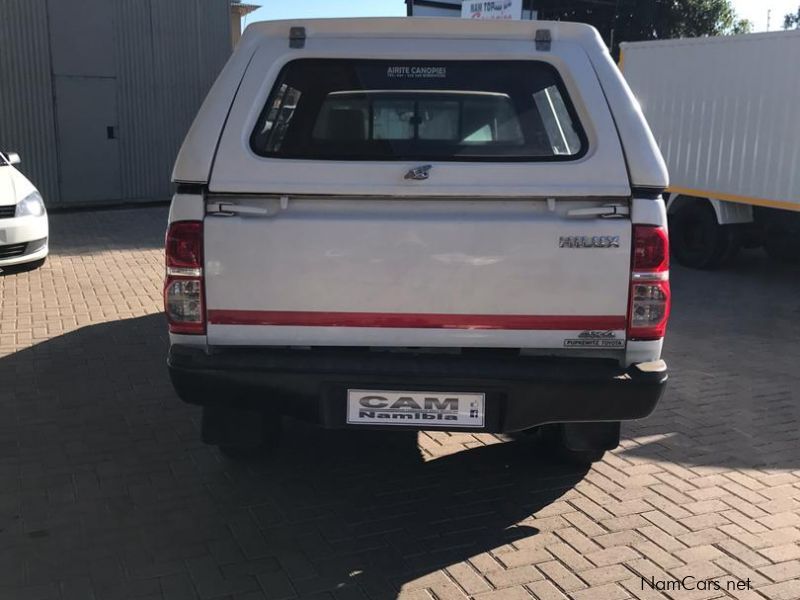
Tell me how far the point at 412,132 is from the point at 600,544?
194 cm

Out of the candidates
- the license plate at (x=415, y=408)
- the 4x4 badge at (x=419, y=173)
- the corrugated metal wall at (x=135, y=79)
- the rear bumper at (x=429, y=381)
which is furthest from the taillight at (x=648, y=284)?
the corrugated metal wall at (x=135, y=79)

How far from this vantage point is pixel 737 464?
4.46 metres

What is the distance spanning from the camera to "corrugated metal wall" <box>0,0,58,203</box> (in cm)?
1388

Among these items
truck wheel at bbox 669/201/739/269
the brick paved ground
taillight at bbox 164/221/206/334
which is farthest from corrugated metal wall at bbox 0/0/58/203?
taillight at bbox 164/221/206/334

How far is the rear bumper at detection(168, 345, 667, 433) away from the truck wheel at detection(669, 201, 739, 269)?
24.8ft

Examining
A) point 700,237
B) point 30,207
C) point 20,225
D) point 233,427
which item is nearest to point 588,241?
point 233,427

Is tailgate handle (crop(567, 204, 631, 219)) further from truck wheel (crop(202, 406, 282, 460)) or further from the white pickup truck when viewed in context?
truck wheel (crop(202, 406, 282, 460))

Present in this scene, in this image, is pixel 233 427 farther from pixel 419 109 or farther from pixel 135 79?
pixel 135 79

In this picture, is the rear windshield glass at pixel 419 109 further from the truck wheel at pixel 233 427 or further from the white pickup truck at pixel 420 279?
the truck wheel at pixel 233 427

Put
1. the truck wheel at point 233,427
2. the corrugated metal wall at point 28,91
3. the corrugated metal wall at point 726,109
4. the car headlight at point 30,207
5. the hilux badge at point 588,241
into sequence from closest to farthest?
the hilux badge at point 588,241
the truck wheel at point 233,427
the car headlight at point 30,207
the corrugated metal wall at point 726,109
the corrugated metal wall at point 28,91

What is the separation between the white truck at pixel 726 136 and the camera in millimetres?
9180

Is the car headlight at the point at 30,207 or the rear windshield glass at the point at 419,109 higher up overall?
the rear windshield glass at the point at 419,109

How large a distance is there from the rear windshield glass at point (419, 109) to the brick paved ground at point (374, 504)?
164cm

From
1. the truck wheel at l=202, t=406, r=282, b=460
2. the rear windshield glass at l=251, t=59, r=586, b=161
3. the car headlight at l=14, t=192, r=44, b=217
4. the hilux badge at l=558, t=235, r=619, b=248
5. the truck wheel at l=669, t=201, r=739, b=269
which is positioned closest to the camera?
the hilux badge at l=558, t=235, r=619, b=248
